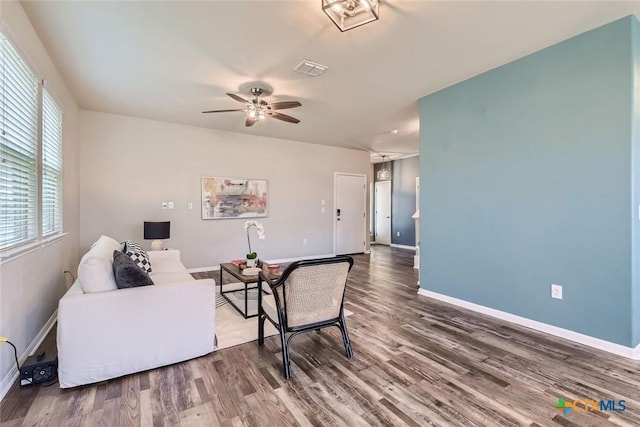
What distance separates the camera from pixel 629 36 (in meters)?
2.30

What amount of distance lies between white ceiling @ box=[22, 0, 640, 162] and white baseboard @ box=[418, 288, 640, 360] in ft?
8.38

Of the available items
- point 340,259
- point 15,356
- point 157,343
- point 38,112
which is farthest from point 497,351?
point 38,112

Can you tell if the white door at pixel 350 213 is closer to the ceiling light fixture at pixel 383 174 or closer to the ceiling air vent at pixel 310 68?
the ceiling light fixture at pixel 383 174

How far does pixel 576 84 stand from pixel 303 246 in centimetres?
502

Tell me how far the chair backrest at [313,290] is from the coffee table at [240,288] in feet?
1.83

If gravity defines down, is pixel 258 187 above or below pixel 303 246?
above

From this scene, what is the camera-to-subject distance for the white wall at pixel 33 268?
1.89 m

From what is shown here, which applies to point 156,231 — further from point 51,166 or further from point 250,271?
point 250,271

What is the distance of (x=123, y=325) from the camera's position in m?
2.04

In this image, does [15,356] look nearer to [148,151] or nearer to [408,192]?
[148,151]

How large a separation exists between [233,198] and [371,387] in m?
4.36

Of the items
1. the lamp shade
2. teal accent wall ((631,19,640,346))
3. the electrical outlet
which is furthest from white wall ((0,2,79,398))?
teal accent wall ((631,19,640,346))

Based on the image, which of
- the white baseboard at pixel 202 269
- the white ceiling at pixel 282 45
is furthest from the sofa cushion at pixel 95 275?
the white baseboard at pixel 202 269

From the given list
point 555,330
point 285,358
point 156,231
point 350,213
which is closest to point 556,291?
point 555,330
